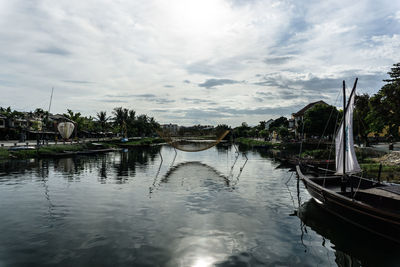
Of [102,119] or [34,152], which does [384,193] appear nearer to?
[34,152]

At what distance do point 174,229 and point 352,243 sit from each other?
9.46 metres

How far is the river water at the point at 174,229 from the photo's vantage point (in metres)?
11.4

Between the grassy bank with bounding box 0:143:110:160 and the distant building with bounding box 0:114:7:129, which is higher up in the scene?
the distant building with bounding box 0:114:7:129

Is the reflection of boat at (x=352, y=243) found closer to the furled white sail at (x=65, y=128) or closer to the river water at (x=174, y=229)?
the river water at (x=174, y=229)

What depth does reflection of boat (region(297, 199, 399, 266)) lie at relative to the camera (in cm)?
1162

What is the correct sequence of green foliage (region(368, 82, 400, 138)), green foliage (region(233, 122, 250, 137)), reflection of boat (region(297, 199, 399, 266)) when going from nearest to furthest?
reflection of boat (region(297, 199, 399, 266))
green foliage (region(368, 82, 400, 138))
green foliage (region(233, 122, 250, 137))

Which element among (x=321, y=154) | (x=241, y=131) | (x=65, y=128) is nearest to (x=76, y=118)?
(x=65, y=128)

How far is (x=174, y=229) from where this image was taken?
570 inches

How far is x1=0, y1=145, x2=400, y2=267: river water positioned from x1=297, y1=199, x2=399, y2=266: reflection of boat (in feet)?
0.14

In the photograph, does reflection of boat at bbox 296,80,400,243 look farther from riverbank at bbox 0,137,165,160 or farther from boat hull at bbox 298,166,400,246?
riverbank at bbox 0,137,165,160

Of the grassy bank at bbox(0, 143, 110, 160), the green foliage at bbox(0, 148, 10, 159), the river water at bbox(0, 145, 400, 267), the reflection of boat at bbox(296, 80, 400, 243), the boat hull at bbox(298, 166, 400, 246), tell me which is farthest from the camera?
the grassy bank at bbox(0, 143, 110, 160)

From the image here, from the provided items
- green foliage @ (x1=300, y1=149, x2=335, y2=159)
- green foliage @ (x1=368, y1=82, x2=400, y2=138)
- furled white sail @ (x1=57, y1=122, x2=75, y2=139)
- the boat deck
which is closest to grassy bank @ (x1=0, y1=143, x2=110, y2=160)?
furled white sail @ (x1=57, y1=122, x2=75, y2=139)

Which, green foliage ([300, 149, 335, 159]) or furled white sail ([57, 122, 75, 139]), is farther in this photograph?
furled white sail ([57, 122, 75, 139])

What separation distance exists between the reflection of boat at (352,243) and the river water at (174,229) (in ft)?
0.14
